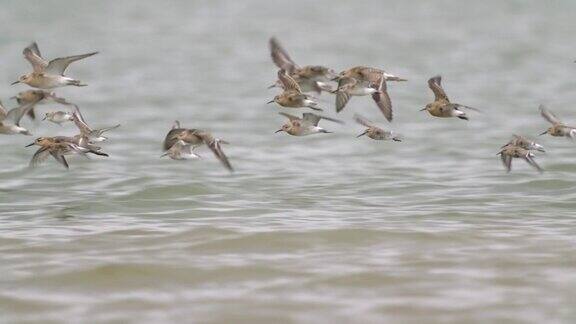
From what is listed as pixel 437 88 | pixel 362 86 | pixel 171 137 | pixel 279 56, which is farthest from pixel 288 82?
pixel 437 88

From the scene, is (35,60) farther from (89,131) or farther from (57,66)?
(89,131)

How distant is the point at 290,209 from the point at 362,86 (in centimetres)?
298

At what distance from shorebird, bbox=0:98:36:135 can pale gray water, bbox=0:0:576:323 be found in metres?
1.22

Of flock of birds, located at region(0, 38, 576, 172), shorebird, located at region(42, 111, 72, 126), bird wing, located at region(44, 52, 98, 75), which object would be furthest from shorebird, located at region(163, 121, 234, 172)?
shorebird, located at region(42, 111, 72, 126)

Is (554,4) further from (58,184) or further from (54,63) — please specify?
(54,63)

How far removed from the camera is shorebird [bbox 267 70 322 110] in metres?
12.9

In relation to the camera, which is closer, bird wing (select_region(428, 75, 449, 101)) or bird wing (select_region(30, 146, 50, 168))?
bird wing (select_region(428, 75, 449, 101))

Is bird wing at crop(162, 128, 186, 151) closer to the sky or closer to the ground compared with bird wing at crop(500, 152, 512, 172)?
closer to the sky

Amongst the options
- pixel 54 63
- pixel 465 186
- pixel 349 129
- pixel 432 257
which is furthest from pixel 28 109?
pixel 349 129

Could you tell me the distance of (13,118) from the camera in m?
13.4

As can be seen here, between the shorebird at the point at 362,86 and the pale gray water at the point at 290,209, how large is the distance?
4.92ft

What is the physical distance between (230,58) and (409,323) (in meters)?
26.7

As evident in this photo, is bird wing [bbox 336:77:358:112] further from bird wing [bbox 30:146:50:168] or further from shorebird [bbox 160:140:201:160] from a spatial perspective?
bird wing [bbox 30:146:50:168]

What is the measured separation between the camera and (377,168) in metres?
19.7
